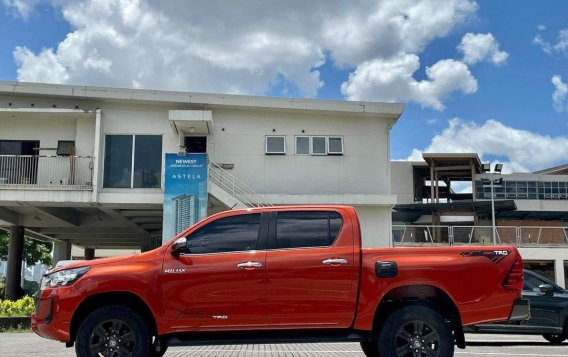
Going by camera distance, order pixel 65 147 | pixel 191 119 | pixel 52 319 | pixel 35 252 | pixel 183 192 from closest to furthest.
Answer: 1. pixel 52 319
2. pixel 183 192
3. pixel 191 119
4. pixel 65 147
5. pixel 35 252

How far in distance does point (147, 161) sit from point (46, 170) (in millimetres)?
3494

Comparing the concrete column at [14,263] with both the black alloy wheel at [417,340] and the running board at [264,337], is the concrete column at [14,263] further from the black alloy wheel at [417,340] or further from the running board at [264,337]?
the black alloy wheel at [417,340]

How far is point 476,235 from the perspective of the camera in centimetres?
2975

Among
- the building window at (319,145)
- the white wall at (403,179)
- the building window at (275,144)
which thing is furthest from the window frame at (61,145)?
the white wall at (403,179)

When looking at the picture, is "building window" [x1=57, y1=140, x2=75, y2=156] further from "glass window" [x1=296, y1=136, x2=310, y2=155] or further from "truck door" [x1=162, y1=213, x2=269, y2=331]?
"truck door" [x1=162, y1=213, x2=269, y2=331]

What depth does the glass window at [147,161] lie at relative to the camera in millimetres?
20750

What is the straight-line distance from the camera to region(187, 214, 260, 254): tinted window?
7.23 metres

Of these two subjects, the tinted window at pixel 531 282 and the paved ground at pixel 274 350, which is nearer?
the paved ground at pixel 274 350

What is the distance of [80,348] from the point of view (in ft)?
22.7

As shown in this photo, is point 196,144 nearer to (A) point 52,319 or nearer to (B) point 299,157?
(B) point 299,157

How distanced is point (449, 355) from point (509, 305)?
0.91 metres

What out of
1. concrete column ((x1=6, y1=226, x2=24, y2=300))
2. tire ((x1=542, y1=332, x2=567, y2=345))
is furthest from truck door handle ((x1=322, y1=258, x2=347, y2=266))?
concrete column ((x1=6, y1=226, x2=24, y2=300))

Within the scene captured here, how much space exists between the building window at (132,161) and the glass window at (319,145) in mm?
5440

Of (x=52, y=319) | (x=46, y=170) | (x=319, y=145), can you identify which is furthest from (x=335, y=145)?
(x=52, y=319)
